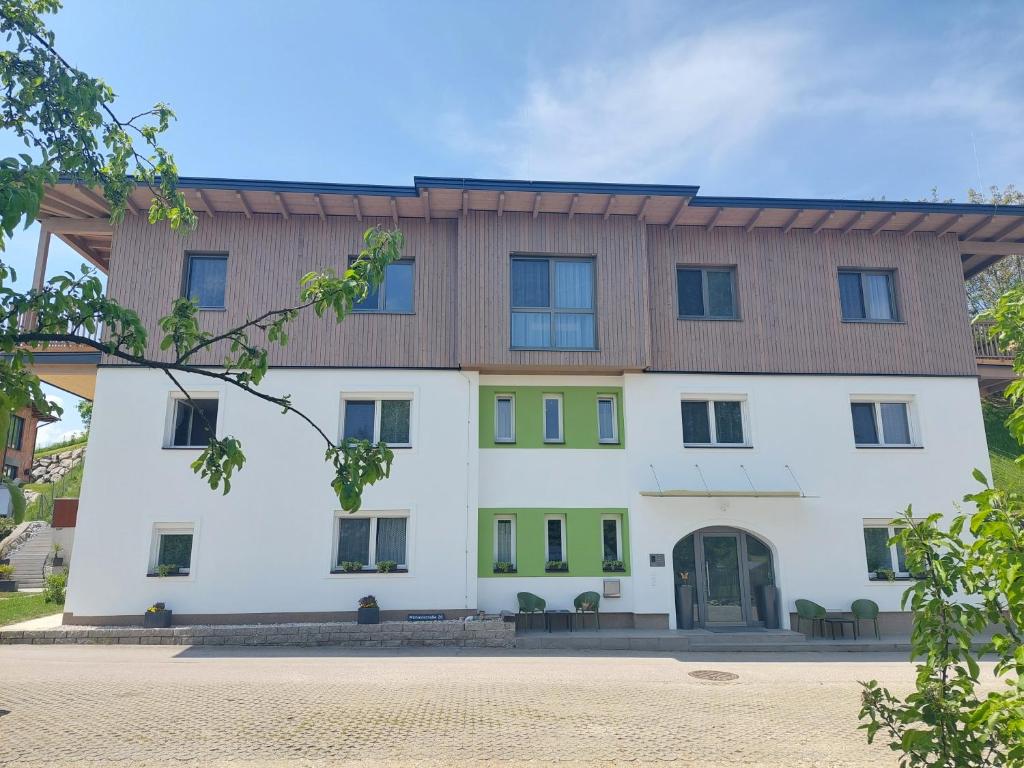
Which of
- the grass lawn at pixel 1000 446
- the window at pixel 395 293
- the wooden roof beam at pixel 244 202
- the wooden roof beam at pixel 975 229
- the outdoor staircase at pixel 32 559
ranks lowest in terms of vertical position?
the outdoor staircase at pixel 32 559

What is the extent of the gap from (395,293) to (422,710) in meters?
10.2

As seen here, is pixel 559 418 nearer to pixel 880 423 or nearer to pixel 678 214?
pixel 678 214

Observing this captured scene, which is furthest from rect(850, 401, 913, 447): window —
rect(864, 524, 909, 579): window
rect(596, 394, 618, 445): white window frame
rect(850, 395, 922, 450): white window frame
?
rect(596, 394, 618, 445): white window frame

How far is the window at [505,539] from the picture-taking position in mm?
15422

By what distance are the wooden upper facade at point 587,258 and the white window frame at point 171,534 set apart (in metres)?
4.13

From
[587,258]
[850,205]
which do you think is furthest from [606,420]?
[850,205]

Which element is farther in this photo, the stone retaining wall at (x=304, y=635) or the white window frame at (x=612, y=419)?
the white window frame at (x=612, y=419)

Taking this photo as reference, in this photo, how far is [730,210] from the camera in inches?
637

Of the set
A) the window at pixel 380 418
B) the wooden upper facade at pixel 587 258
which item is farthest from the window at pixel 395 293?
the window at pixel 380 418

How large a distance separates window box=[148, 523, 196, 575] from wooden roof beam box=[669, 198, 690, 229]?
42.3 ft

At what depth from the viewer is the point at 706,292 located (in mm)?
16828

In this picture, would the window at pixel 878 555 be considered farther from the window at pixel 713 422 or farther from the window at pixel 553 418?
the window at pixel 553 418

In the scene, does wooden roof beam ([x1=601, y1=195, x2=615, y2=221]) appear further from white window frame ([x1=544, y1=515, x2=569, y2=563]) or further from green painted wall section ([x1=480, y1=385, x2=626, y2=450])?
white window frame ([x1=544, y1=515, x2=569, y2=563])

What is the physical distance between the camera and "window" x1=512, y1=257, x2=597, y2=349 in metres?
15.7
